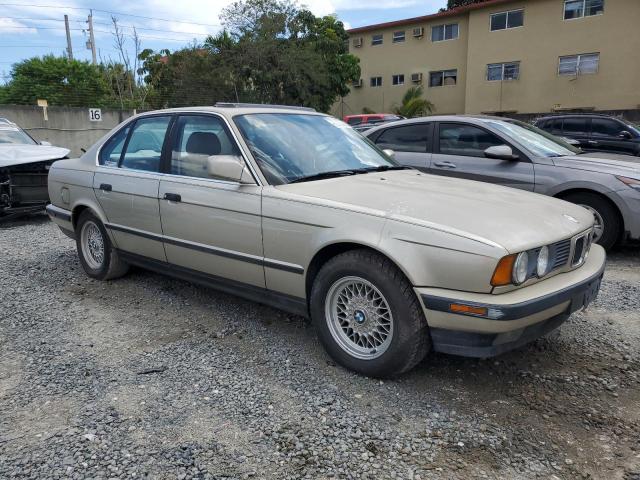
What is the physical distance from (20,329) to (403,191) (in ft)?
10.2

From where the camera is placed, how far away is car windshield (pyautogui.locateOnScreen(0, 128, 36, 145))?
29.8 ft

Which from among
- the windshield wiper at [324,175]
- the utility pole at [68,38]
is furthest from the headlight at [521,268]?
the utility pole at [68,38]

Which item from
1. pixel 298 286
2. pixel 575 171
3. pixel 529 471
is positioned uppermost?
pixel 575 171

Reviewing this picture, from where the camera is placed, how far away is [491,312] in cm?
259

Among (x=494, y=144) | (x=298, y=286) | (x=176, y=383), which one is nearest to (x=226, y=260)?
(x=298, y=286)

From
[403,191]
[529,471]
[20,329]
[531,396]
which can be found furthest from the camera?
[20,329]

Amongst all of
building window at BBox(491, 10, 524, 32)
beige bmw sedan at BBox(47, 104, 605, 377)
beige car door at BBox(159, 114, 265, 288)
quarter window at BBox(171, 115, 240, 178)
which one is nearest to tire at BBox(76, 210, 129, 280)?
beige bmw sedan at BBox(47, 104, 605, 377)

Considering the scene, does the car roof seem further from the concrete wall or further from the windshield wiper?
the concrete wall

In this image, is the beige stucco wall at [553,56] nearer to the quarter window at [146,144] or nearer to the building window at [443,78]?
the building window at [443,78]

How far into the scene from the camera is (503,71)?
27656 mm

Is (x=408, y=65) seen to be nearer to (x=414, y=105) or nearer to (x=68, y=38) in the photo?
(x=414, y=105)

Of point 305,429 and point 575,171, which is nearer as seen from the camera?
point 305,429

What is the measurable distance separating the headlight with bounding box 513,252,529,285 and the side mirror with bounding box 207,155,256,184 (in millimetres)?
1765

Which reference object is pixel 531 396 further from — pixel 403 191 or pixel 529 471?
pixel 403 191
